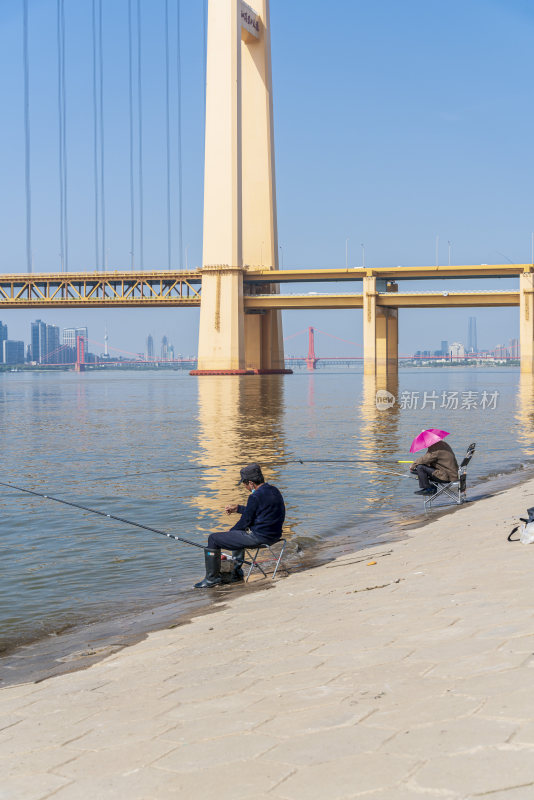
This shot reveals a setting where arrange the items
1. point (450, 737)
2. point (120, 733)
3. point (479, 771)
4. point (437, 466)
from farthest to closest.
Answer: point (437, 466), point (120, 733), point (450, 737), point (479, 771)

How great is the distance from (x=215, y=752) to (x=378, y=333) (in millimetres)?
91597

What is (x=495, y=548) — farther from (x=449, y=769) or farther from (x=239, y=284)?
(x=239, y=284)

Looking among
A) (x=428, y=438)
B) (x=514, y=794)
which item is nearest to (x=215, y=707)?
(x=514, y=794)

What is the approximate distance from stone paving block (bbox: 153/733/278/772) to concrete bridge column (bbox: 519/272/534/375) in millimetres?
86220

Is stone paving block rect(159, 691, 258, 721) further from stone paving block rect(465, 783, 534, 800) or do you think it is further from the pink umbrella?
the pink umbrella

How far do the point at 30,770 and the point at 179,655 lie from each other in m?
1.85

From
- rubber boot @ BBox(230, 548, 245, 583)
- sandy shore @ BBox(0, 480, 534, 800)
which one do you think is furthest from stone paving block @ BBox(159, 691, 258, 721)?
rubber boot @ BBox(230, 548, 245, 583)

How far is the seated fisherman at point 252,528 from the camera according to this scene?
26.0ft

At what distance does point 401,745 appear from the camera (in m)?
3.32

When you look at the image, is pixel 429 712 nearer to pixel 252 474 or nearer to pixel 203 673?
pixel 203 673

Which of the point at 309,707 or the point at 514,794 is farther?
the point at 309,707

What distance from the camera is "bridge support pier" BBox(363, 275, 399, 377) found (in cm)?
8912

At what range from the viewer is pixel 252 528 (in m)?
8.02

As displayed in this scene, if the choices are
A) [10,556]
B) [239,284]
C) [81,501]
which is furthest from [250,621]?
[239,284]
